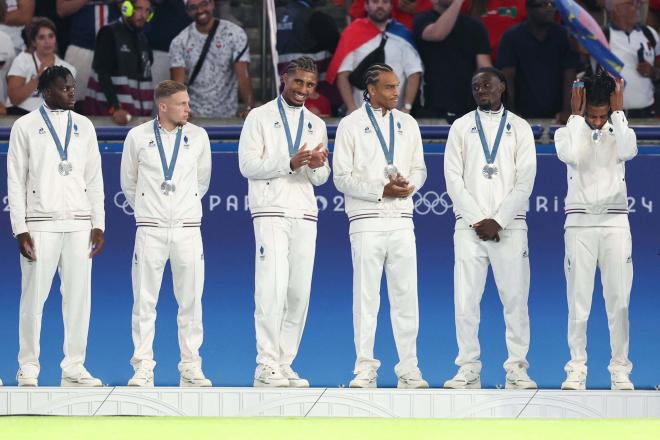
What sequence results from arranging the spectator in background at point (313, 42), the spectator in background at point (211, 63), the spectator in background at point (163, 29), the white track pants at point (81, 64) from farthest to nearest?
the spectator in background at point (163, 29) < the white track pants at point (81, 64) < the spectator in background at point (313, 42) < the spectator in background at point (211, 63)

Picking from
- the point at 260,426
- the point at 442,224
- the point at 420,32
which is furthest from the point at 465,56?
the point at 260,426

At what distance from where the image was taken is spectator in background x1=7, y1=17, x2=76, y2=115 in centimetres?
1127

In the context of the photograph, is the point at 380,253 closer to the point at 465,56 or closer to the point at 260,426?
the point at 465,56

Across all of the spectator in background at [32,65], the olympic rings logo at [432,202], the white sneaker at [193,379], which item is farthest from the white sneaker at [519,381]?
the spectator in background at [32,65]

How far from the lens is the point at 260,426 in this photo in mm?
6469

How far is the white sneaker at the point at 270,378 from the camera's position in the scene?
9789 millimetres

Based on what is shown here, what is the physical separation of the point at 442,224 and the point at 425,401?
1.98 m

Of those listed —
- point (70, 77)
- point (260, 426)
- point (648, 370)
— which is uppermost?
point (70, 77)

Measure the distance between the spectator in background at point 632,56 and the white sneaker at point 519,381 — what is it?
2725 millimetres

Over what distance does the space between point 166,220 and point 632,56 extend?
13.3ft

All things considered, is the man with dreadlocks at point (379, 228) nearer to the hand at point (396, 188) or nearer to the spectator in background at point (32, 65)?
the hand at point (396, 188)

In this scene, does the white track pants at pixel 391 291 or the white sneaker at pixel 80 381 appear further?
the white sneaker at pixel 80 381

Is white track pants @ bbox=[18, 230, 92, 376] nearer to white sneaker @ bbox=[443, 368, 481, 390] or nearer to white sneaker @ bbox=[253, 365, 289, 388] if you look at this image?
white sneaker @ bbox=[253, 365, 289, 388]

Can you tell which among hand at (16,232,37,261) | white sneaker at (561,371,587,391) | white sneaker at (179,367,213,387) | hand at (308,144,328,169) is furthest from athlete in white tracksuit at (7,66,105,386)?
white sneaker at (561,371,587,391)
